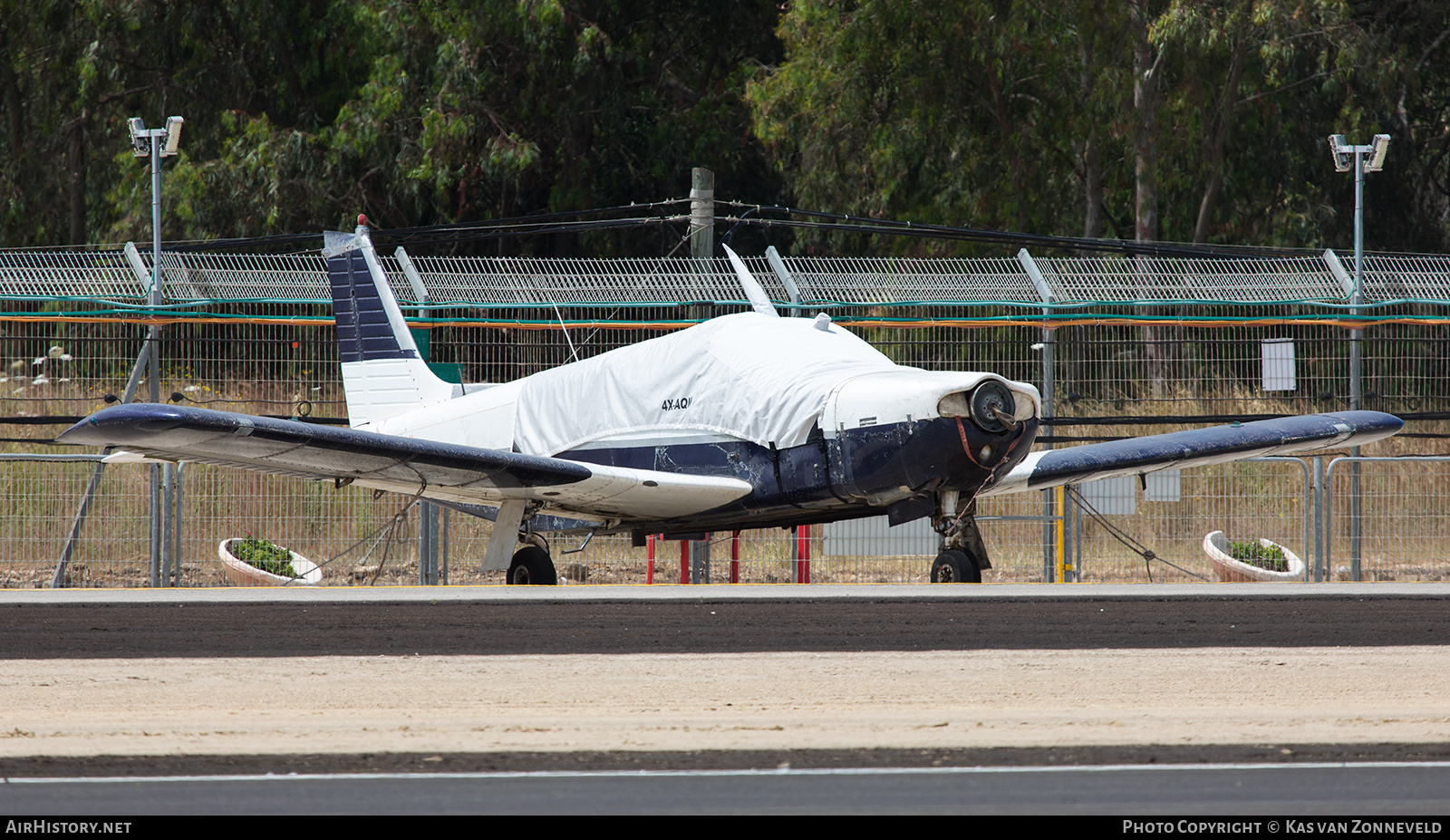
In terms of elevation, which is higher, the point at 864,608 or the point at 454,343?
the point at 454,343

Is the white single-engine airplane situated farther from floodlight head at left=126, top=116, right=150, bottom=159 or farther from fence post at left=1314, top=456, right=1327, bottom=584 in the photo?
floodlight head at left=126, top=116, right=150, bottom=159

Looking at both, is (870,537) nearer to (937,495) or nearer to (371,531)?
(937,495)

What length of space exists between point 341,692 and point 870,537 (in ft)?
29.5

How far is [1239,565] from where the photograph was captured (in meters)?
15.4

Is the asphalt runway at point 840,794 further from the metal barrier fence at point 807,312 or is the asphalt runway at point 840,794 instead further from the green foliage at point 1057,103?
the green foliage at point 1057,103

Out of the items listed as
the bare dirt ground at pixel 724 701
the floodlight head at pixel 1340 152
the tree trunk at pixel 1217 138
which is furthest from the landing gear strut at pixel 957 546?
the tree trunk at pixel 1217 138

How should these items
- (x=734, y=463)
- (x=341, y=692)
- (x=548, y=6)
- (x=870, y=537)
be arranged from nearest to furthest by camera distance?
(x=341, y=692)
(x=734, y=463)
(x=870, y=537)
(x=548, y=6)

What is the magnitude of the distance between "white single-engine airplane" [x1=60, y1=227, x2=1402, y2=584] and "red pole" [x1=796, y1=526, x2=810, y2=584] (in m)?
2.63

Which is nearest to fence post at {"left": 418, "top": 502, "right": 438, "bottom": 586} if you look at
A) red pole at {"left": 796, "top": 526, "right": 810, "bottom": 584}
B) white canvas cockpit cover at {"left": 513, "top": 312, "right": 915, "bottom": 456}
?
white canvas cockpit cover at {"left": 513, "top": 312, "right": 915, "bottom": 456}

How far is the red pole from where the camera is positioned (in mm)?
15938

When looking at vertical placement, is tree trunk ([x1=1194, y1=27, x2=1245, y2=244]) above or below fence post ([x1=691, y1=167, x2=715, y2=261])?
above

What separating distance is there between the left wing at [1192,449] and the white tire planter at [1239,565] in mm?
1734

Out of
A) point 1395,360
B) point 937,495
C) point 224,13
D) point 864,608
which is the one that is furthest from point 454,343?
point 224,13

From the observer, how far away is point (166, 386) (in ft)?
54.8
